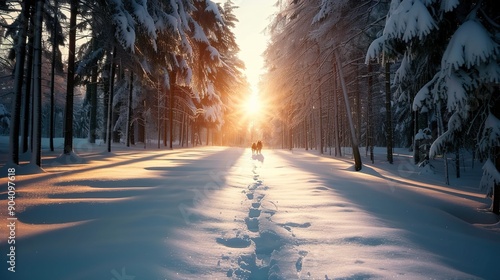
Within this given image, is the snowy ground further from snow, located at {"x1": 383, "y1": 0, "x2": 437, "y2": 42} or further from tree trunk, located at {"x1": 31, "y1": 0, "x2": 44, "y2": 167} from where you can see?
snow, located at {"x1": 383, "y1": 0, "x2": 437, "y2": 42}

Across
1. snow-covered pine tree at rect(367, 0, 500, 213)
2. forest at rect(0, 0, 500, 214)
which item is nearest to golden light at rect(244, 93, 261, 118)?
forest at rect(0, 0, 500, 214)

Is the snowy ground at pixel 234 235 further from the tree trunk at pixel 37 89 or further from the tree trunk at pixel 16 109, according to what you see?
the tree trunk at pixel 16 109

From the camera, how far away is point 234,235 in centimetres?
326

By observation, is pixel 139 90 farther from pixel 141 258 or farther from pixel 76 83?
pixel 141 258

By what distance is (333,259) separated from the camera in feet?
8.77

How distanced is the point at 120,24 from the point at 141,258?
10535mm

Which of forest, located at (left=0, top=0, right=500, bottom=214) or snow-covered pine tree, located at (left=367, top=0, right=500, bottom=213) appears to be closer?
snow-covered pine tree, located at (left=367, top=0, right=500, bottom=213)

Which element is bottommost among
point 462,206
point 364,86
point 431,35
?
point 462,206

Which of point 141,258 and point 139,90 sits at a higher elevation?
point 139,90

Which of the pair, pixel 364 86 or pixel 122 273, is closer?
pixel 122 273

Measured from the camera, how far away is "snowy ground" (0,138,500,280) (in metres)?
2.38

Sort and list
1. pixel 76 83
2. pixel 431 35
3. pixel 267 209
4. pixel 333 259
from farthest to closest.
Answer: pixel 76 83 < pixel 431 35 < pixel 267 209 < pixel 333 259

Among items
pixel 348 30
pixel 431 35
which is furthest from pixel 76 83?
pixel 431 35

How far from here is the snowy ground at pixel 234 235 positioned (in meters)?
2.38
